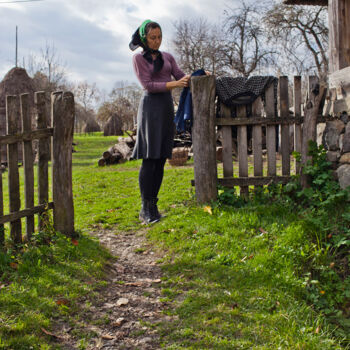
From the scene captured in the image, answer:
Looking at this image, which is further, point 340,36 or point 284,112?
point 340,36

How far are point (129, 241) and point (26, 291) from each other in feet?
5.82

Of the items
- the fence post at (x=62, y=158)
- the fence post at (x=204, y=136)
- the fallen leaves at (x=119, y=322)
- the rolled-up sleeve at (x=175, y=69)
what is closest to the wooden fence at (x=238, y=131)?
the fence post at (x=204, y=136)

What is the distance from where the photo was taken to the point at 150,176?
525cm

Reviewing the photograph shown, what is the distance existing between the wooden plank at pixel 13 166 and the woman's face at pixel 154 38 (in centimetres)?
171

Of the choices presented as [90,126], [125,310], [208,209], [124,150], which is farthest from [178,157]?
[90,126]

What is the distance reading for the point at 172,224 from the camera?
4.91m

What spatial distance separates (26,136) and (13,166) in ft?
1.11

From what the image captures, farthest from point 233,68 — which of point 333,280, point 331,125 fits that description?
point 333,280

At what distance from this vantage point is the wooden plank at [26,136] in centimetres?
406

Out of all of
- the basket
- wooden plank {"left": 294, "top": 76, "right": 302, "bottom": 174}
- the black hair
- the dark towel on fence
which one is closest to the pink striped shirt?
the black hair

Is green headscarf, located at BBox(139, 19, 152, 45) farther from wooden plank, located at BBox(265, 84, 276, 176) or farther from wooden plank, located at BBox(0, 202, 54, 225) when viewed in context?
wooden plank, located at BBox(0, 202, 54, 225)

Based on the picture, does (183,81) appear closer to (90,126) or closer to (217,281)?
(217,281)

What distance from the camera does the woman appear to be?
488cm

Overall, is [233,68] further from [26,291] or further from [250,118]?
[26,291]
